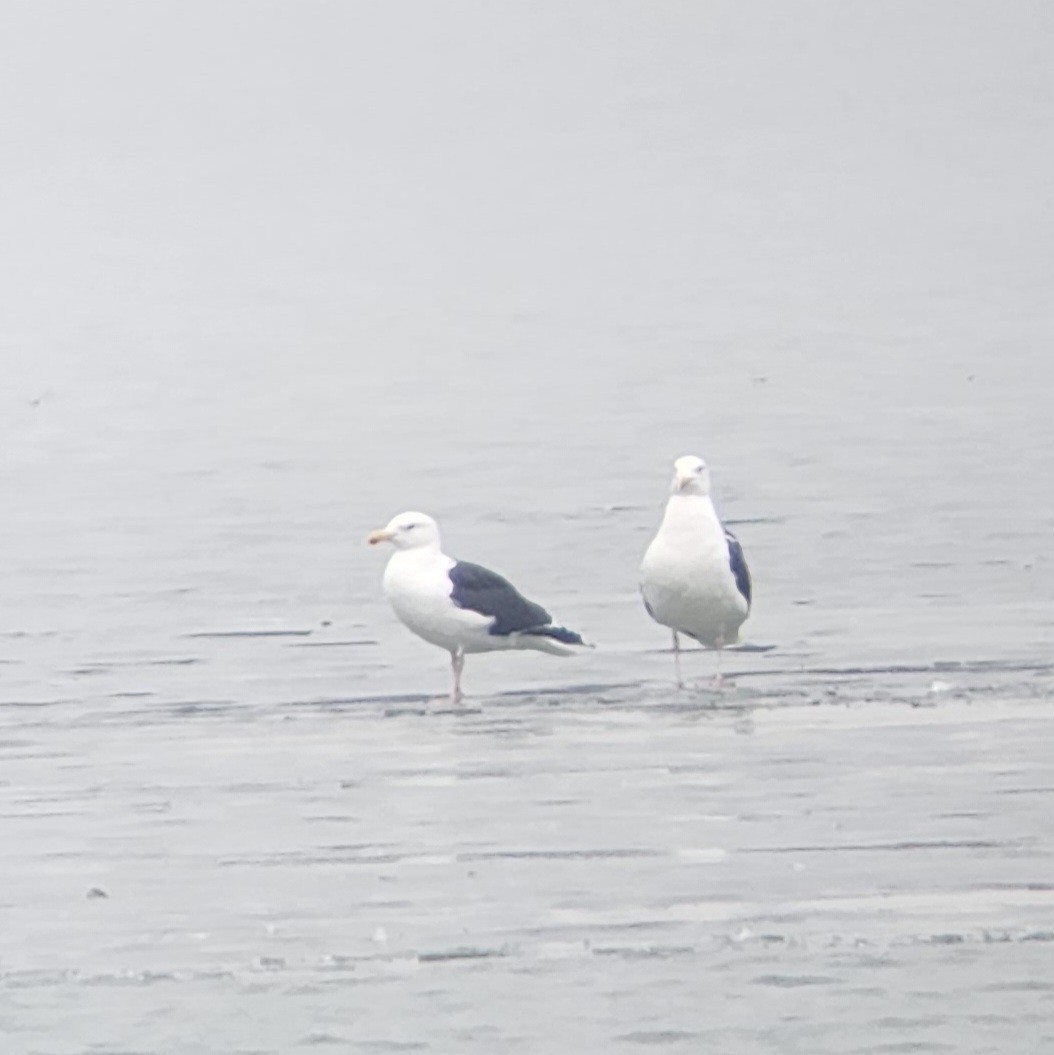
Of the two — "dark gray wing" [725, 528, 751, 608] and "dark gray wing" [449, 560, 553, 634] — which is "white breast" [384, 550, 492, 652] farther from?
"dark gray wing" [725, 528, 751, 608]

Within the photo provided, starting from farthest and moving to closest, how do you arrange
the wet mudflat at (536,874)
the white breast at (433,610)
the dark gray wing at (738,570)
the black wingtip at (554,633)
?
the dark gray wing at (738,570), the black wingtip at (554,633), the white breast at (433,610), the wet mudflat at (536,874)

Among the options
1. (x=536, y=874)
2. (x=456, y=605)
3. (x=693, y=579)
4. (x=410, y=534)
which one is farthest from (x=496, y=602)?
(x=536, y=874)

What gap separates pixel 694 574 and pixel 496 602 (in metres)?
0.62

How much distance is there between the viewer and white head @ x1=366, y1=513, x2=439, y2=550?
403 inches

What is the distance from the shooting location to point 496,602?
396 inches

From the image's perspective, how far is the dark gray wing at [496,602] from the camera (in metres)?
10.0

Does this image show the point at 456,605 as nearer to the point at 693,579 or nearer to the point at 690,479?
the point at 693,579

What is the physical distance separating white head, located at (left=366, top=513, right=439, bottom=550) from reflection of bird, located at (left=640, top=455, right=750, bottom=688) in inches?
27.2

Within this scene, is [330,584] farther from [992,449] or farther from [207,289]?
[207,289]

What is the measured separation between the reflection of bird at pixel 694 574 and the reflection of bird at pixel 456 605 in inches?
12.7

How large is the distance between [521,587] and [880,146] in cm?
1504

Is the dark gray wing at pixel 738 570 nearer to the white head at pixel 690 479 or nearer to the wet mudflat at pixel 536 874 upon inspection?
the white head at pixel 690 479

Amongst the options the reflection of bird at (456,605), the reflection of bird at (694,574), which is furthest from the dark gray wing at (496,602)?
the reflection of bird at (694,574)

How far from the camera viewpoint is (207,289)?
77.4ft
